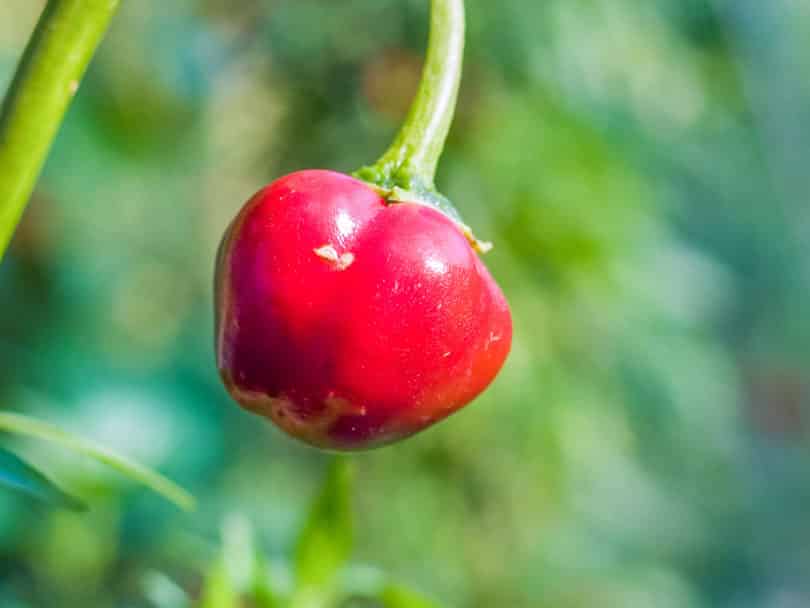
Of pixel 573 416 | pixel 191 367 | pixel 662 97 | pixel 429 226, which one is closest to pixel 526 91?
pixel 662 97

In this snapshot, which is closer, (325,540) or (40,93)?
(40,93)

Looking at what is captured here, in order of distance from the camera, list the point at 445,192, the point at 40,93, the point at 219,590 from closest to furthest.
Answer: the point at 40,93, the point at 219,590, the point at 445,192

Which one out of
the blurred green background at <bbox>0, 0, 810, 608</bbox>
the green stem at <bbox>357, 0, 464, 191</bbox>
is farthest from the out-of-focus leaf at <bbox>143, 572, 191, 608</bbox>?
the blurred green background at <bbox>0, 0, 810, 608</bbox>

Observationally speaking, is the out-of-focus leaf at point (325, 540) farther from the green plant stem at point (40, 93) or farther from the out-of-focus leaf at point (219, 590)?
A: the green plant stem at point (40, 93)

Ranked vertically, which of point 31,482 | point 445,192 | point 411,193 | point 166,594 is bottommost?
point 445,192

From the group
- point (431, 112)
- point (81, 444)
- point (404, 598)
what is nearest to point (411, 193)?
point (431, 112)

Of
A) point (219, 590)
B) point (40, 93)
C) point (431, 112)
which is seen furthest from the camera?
point (219, 590)

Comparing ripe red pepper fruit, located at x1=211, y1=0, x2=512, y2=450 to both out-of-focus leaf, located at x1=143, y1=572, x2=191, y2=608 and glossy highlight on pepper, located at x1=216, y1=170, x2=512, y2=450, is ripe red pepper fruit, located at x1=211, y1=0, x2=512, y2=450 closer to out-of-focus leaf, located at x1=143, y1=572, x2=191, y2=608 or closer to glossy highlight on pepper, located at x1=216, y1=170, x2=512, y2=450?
glossy highlight on pepper, located at x1=216, y1=170, x2=512, y2=450

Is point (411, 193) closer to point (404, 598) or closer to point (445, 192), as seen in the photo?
point (404, 598)
